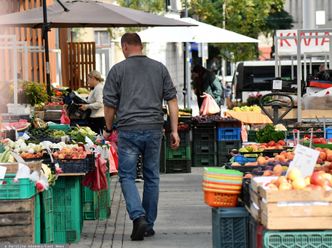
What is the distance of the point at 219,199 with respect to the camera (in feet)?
28.4

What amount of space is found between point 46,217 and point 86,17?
28.8 ft

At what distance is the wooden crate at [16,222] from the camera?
893 cm

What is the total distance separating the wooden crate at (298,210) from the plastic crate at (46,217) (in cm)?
286

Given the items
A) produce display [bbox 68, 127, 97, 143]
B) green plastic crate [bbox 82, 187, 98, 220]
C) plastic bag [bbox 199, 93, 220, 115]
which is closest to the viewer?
green plastic crate [bbox 82, 187, 98, 220]

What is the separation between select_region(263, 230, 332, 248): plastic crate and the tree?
39.4m

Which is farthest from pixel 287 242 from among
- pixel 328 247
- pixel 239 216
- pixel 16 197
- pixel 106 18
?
pixel 106 18

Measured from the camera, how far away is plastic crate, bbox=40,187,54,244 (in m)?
9.67

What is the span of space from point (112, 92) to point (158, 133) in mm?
628

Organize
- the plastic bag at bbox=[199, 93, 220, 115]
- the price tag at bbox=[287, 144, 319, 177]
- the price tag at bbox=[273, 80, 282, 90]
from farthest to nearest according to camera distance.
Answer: the plastic bag at bbox=[199, 93, 220, 115]
the price tag at bbox=[273, 80, 282, 90]
the price tag at bbox=[287, 144, 319, 177]

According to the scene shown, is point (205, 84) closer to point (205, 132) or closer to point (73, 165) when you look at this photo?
point (205, 132)

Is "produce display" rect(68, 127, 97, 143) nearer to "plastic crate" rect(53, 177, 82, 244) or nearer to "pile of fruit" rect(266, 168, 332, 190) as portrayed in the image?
"plastic crate" rect(53, 177, 82, 244)

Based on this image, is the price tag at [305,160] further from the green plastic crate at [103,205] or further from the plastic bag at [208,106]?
the plastic bag at [208,106]

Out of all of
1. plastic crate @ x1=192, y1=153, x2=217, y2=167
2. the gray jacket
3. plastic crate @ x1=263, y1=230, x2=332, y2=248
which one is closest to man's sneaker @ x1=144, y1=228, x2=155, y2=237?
the gray jacket

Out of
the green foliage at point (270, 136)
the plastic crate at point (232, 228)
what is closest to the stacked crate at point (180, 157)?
the green foliage at point (270, 136)
